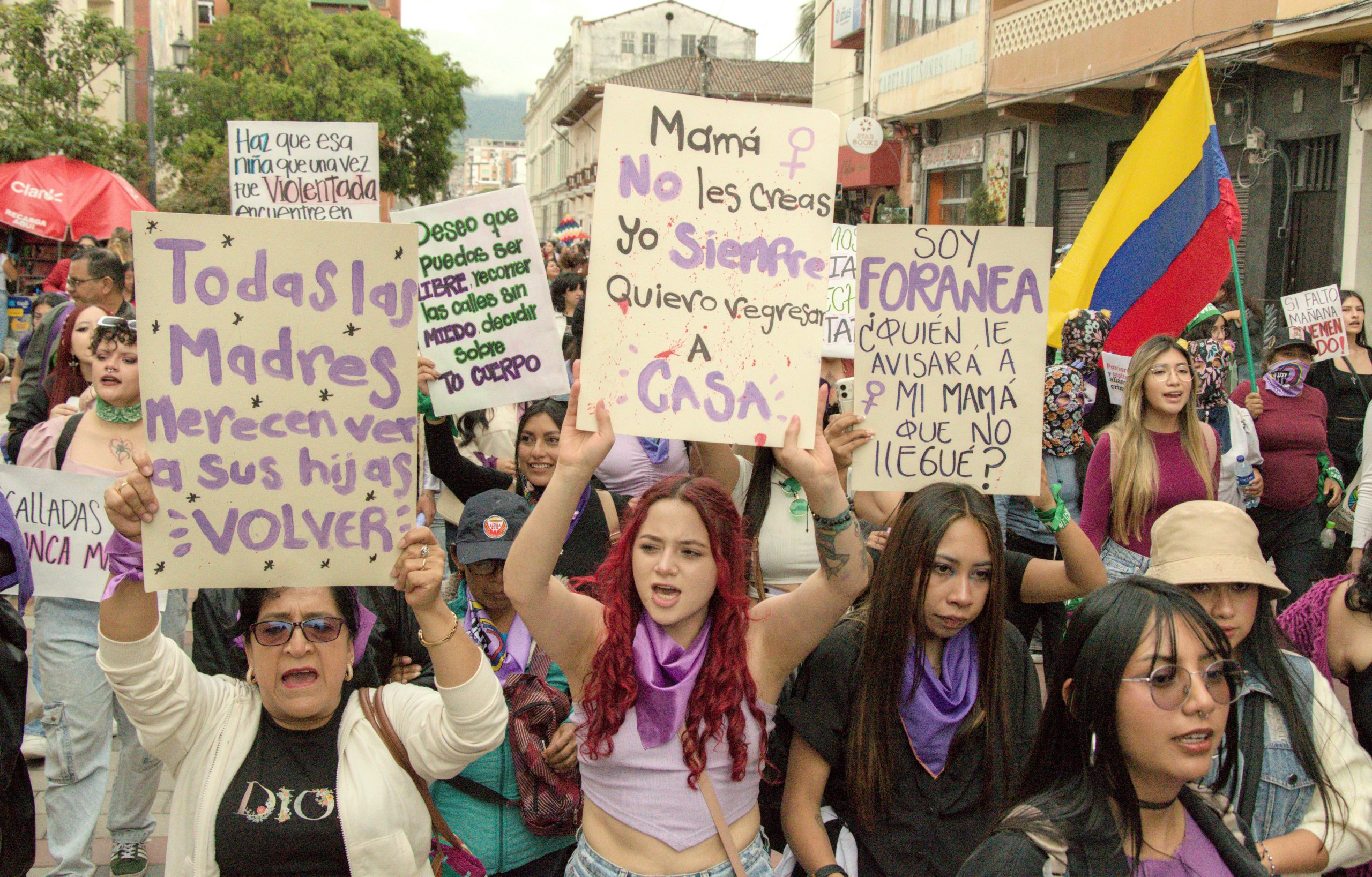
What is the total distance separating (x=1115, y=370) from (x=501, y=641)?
3.79m

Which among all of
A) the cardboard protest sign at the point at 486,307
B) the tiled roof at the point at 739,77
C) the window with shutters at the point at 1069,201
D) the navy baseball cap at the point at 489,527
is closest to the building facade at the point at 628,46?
the tiled roof at the point at 739,77

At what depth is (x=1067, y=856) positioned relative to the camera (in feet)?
6.57

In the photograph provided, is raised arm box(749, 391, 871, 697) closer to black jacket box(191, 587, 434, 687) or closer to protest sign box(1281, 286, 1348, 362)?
black jacket box(191, 587, 434, 687)

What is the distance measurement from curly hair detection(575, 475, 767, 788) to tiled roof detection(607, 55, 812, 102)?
50.8 meters

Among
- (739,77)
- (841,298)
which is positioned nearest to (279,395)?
(841,298)

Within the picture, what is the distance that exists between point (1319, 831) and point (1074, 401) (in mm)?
3433

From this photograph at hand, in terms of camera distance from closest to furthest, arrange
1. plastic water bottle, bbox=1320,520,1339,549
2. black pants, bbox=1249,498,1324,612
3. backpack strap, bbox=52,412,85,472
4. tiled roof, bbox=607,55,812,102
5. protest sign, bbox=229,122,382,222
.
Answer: backpack strap, bbox=52,412,85,472 → black pants, bbox=1249,498,1324,612 → plastic water bottle, bbox=1320,520,1339,549 → protest sign, bbox=229,122,382,222 → tiled roof, bbox=607,55,812,102

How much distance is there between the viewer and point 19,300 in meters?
20.4

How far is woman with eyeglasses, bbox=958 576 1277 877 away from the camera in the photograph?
80.4 inches

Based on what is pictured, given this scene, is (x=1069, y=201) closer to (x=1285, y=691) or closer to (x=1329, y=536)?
(x=1329, y=536)

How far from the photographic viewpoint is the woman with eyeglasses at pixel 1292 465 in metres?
6.21

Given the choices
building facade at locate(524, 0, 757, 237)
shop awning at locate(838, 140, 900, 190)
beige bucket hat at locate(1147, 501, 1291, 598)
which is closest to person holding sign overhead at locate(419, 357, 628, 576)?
beige bucket hat at locate(1147, 501, 1291, 598)

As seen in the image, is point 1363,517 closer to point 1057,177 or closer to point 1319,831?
point 1319,831

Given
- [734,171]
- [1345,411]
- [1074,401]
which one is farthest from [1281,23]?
[734,171]
